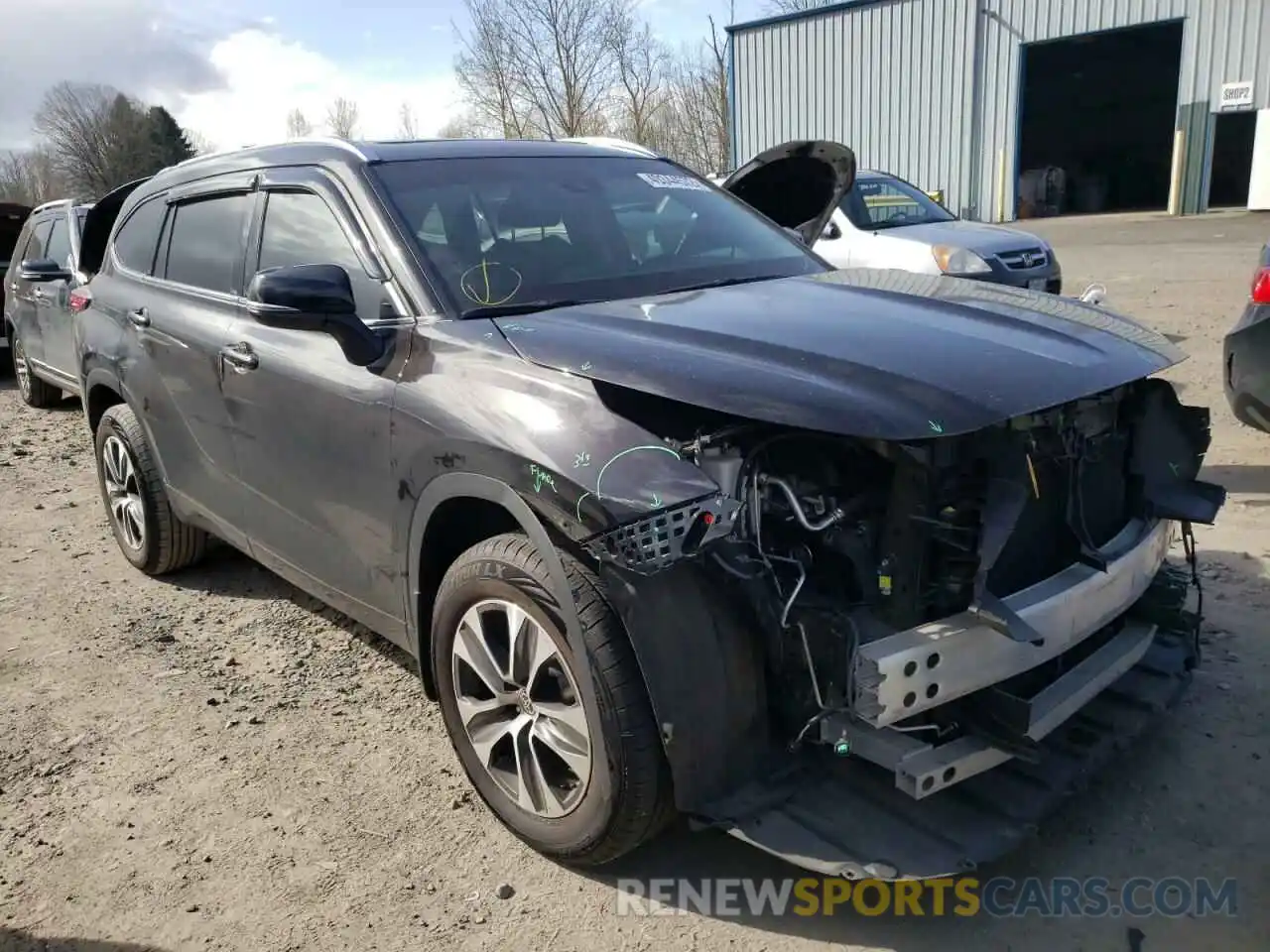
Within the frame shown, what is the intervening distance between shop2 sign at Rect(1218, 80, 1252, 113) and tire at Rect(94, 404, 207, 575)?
24515mm

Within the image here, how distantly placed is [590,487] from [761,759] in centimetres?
77

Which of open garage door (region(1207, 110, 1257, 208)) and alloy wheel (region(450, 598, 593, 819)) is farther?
open garage door (region(1207, 110, 1257, 208))

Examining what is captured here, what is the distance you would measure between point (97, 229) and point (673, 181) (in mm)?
3765

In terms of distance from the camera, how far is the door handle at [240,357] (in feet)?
11.6

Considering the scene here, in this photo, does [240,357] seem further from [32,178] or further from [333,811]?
[32,178]

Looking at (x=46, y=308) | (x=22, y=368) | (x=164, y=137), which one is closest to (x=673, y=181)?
(x=46, y=308)

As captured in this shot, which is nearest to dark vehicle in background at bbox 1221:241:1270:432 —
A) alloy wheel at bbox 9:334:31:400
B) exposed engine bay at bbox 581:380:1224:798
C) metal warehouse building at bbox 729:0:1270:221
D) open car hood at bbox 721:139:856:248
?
open car hood at bbox 721:139:856:248

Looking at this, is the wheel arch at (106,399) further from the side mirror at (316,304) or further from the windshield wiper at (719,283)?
the windshield wiper at (719,283)

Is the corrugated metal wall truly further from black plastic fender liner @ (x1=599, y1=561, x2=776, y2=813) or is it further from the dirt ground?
black plastic fender liner @ (x1=599, y1=561, x2=776, y2=813)

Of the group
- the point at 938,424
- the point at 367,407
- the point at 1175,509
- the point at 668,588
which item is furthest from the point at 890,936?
the point at 367,407

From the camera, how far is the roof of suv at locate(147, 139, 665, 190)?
11.2ft

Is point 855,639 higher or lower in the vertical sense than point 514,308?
lower

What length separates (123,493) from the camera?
5.08 metres

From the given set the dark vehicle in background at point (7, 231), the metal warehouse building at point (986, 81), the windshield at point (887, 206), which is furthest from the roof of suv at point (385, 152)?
the metal warehouse building at point (986, 81)
